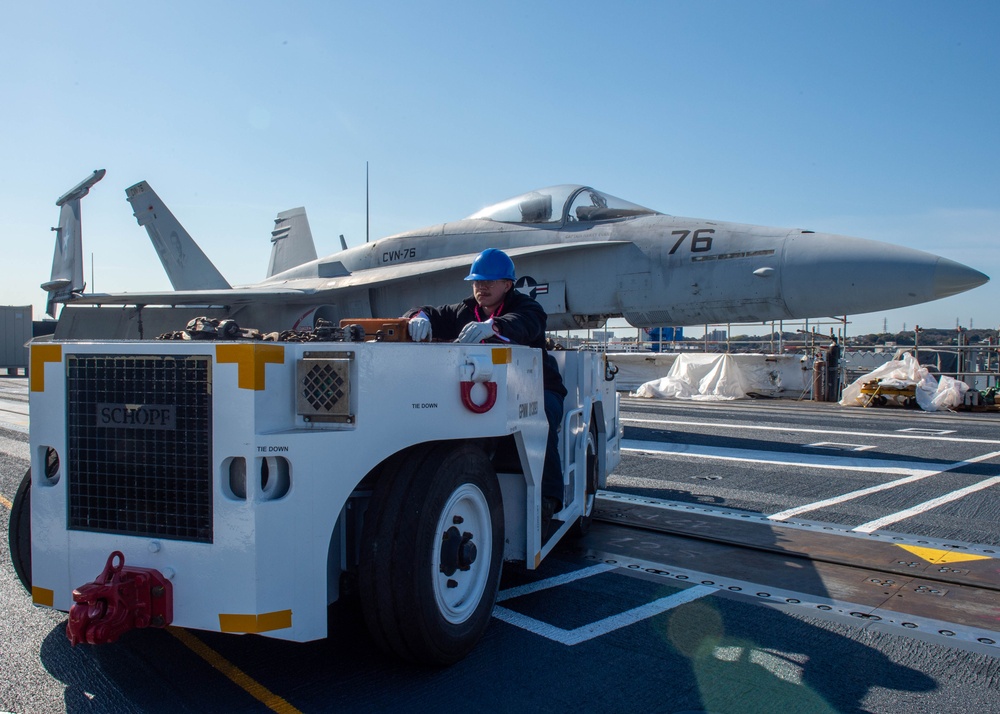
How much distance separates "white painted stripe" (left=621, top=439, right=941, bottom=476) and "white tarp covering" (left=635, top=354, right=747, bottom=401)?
846 cm

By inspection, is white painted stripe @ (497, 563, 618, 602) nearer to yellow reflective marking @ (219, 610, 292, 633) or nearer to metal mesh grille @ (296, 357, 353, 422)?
yellow reflective marking @ (219, 610, 292, 633)

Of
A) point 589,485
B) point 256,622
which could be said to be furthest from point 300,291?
point 256,622

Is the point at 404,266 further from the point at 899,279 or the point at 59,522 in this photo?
the point at 59,522

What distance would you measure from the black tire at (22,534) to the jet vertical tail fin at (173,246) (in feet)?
51.3

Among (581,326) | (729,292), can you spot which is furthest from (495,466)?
(581,326)

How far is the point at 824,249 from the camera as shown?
9.51 metres

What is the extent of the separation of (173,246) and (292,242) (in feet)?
12.4

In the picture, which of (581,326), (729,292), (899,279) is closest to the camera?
(899,279)

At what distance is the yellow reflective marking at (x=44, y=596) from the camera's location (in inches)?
116

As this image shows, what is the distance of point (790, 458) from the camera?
9.14 m

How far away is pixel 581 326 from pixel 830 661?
340 inches

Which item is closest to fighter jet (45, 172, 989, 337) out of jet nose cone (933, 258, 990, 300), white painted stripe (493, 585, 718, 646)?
jet nose cone (933, 258, 990, 300)

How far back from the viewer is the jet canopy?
37.6 ft

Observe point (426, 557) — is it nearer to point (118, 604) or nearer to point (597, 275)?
point (118, 604)
